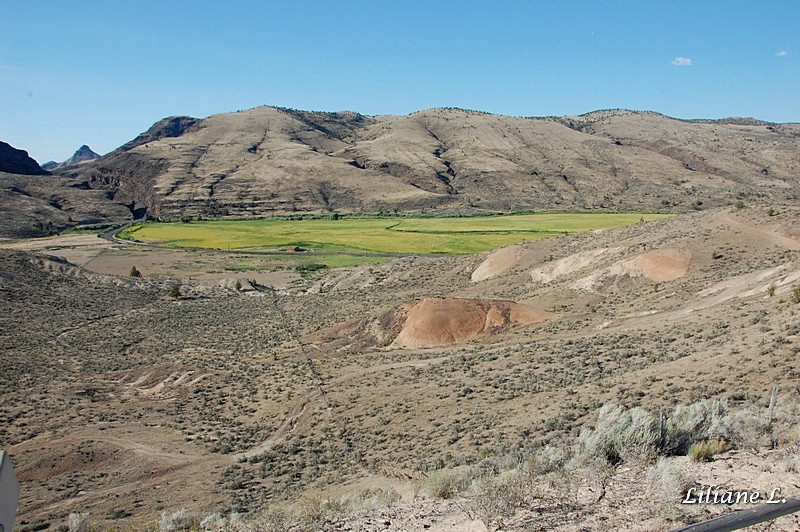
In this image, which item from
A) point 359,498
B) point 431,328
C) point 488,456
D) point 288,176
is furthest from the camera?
point 288,176

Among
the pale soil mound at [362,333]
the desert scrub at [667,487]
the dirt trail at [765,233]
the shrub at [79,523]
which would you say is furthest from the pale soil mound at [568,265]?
the shrub at [79,523]

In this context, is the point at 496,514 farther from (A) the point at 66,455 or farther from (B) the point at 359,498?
(A) the point at 66,455

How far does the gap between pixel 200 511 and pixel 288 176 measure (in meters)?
142

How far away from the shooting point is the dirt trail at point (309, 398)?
67.6ft

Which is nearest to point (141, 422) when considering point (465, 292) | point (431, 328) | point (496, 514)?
point (431, 328)

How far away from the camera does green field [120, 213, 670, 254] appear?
82938mm

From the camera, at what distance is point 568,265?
1734 inches

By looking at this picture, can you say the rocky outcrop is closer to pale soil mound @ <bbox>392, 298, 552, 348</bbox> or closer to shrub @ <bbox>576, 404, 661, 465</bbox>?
pale soil mound @ <bbox>392, 298, 552, 348</bbox>

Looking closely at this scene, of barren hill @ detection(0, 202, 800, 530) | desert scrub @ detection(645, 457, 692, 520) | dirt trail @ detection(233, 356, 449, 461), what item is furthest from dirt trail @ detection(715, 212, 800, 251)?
desert scrub @ detection(645, 457, 692, 520)

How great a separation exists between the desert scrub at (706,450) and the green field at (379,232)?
211ft

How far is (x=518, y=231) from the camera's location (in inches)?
3543

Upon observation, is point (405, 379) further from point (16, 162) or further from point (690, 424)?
point (16, 162)

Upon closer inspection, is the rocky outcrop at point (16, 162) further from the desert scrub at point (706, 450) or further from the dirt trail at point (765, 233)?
the desert scrub at point (706, 450)

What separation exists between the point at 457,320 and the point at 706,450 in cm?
2269
